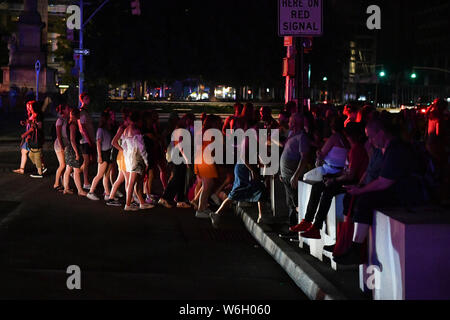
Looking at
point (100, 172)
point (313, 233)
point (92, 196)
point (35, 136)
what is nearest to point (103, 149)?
point (100, 172)

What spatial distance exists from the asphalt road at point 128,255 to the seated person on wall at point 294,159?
32.4 inches

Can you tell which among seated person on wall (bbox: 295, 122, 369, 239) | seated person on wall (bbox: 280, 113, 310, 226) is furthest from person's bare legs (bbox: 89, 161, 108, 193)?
seated person on wall (bbox: 295, 122, 369, 239)

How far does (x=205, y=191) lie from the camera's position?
1252 cm

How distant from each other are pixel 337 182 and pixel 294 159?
229 centimetres

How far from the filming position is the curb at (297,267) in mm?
7191

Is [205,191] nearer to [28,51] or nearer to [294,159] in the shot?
[294,159]

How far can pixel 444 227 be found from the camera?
617cm

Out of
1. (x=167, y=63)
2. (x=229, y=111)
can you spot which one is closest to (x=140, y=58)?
(x=167, y=63)

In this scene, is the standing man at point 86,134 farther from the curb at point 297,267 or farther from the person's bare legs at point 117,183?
the curb at point 297,267

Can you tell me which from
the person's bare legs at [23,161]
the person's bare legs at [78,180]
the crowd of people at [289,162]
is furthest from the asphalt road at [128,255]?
the person's bare legs at [23,161]

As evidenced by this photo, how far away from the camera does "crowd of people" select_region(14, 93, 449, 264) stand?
7.10 m

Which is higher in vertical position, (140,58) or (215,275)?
(140,58)

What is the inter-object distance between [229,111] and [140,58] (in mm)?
11003
